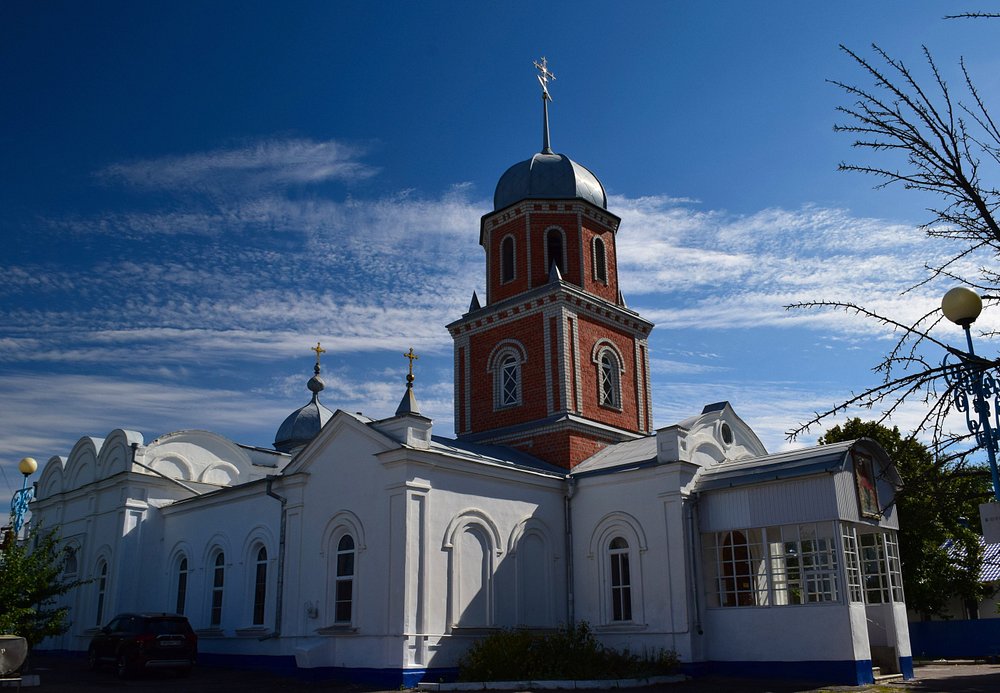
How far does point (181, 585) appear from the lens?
75.8ft

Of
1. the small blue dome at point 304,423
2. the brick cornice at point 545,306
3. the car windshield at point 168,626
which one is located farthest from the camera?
the small blue dome at point 304,423

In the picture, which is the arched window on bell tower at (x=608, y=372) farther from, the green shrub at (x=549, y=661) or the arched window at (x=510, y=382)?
the green shrub at (x=549, y=661)

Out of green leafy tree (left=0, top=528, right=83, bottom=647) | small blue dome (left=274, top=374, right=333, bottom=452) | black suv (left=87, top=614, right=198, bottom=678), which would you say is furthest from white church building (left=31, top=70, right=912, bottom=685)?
small blue dome (left=274, top=374, right=333, bottom=452)

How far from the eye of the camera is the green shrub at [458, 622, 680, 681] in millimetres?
14820

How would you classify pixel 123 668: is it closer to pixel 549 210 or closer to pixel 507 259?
pixel 507 259

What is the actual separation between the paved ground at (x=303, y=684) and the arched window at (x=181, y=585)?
336cm

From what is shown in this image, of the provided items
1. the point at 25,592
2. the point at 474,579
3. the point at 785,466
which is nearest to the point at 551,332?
the point at 474,579

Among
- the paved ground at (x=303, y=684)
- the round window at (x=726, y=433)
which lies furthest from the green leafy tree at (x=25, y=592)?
the round window at (x=726, y=433)

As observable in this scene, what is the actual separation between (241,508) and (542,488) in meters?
7.91

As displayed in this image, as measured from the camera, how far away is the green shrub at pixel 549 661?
14.8m

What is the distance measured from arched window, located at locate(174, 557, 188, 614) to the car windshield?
4774mm

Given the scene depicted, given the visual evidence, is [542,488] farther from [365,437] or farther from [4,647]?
[4,647]

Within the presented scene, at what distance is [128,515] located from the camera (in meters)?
23.7

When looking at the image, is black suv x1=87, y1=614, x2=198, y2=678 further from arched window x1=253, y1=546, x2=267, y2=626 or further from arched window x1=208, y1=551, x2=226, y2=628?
arched window x1=208, y1=551, x2=226, y2=628
